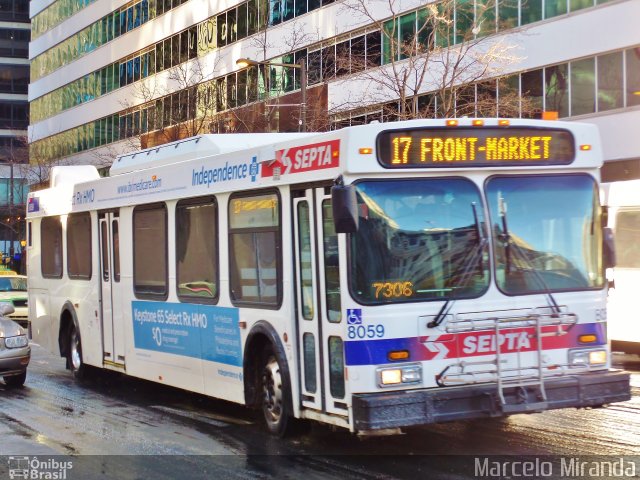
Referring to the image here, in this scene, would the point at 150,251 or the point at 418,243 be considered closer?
the point at 418,243

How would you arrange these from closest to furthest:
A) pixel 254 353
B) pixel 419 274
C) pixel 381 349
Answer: pixel 381 349 → pixel 419 274 → pixel 254 353

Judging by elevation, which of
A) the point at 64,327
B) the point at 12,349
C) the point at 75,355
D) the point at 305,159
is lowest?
the point at 75,355

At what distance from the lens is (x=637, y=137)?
28.1 m

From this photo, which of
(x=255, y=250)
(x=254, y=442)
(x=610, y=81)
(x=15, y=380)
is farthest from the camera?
(x=610, y=81)

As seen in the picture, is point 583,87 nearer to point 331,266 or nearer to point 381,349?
point 331,266

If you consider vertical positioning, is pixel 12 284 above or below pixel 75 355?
above

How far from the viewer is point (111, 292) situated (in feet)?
48.5

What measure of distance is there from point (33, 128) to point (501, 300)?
240 feet

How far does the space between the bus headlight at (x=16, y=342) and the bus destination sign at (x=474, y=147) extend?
7968 mm

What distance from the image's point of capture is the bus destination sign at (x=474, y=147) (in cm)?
908

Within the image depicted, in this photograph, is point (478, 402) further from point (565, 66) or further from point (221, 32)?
point (221, 32)

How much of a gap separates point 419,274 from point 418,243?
265 mm

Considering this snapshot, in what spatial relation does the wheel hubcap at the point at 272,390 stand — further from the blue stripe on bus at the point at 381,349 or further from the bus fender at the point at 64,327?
the bus fender at the point at 64,327

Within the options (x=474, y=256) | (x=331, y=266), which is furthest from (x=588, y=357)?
(x=331, y=266)
